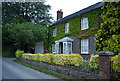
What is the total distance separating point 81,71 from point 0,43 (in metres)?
29.5

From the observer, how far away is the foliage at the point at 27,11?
136ft

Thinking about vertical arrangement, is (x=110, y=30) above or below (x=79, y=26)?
below

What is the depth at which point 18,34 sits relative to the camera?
23500mm

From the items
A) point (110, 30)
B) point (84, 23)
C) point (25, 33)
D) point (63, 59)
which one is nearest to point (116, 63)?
point (110, 30)

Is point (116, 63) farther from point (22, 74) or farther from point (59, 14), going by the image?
point (59, 14)

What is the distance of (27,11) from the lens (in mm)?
44219

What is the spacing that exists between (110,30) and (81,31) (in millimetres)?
9188

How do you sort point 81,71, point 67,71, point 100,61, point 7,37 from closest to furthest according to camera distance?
point 100,61 → point 81,71 → point 67,71 → point 7,37

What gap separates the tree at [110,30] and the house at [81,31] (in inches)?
221

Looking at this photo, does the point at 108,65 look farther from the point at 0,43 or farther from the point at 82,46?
the point at 0,43

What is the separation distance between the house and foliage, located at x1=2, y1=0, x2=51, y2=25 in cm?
2184

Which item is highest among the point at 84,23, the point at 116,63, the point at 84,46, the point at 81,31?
the point at 84,23

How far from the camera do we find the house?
54.8 feet

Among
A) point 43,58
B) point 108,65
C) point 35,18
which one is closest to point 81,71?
point 108,65
